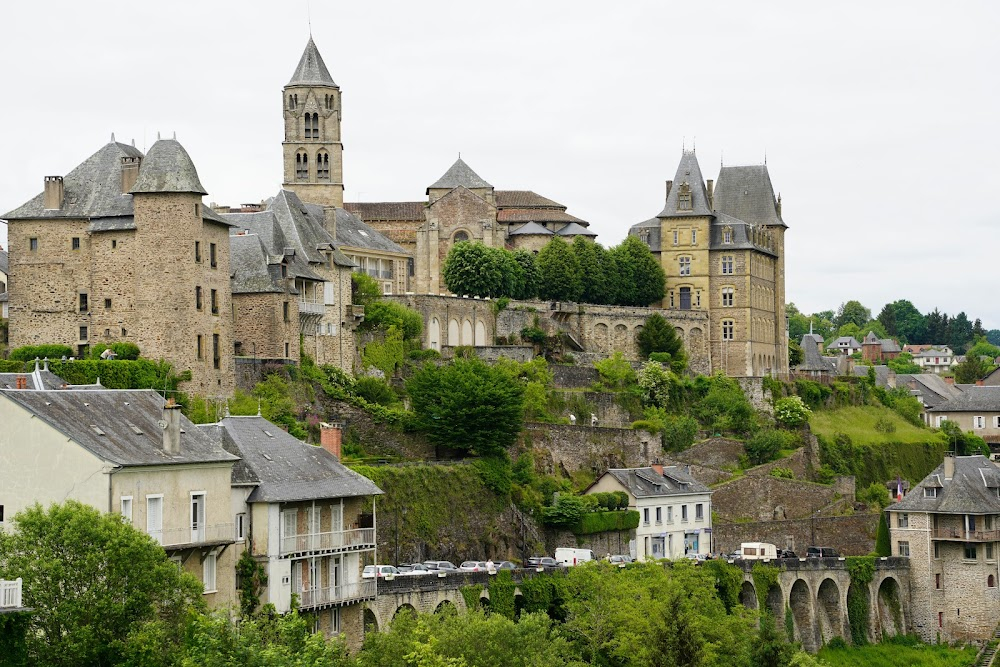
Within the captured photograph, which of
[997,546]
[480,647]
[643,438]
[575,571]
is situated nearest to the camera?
[480,647]

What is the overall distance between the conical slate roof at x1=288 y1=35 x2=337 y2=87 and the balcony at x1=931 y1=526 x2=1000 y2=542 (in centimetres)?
5182

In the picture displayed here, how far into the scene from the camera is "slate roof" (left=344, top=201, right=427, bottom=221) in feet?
427

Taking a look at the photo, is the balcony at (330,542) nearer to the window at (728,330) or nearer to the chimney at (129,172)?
the chimney at (129,172)

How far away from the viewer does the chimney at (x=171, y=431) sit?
168 feet

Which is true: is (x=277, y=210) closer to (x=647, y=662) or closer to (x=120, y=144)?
(x=120, y=144)

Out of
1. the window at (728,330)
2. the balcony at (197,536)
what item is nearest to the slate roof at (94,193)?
the balcony at (197,536)

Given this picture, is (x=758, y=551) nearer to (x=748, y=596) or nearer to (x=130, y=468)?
(x=748, y=596)

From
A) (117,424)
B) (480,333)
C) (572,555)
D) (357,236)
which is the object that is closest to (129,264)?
(572,555)

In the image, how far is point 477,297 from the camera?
111 meters

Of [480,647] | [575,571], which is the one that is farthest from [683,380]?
[480,647]

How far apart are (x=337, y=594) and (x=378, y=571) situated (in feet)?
24.4

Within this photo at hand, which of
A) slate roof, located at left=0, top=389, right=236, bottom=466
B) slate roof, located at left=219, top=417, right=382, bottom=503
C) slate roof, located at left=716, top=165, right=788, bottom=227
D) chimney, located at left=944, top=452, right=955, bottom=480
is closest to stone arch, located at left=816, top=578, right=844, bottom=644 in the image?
chimney, located at left=944, top=452, right=955, bottom=480

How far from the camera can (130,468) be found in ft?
160

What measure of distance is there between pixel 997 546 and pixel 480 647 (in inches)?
1705
